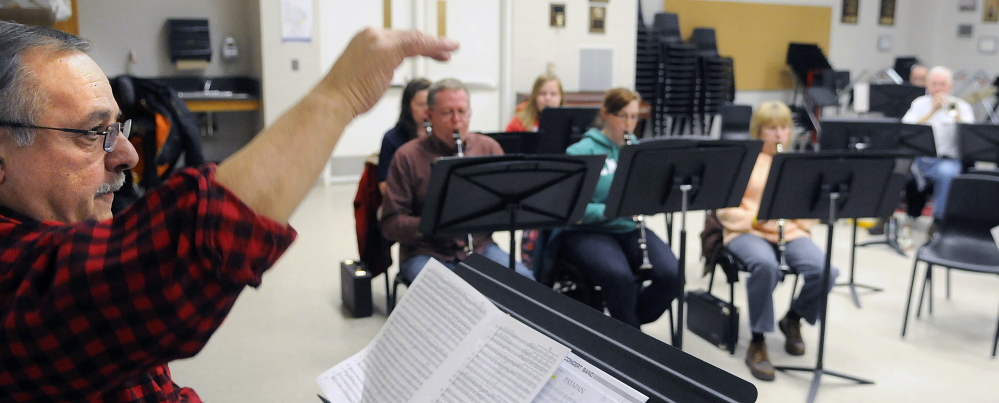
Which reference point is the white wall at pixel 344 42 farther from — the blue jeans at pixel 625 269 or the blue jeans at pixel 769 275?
the blue jeans at pixel 769 275

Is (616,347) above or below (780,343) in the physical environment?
above

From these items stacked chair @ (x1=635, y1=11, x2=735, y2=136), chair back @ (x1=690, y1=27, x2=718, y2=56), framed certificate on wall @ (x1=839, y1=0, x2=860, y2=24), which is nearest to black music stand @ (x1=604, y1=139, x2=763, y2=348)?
stacked chair @ (x1=635, y1=11, x2=735, y2=136)

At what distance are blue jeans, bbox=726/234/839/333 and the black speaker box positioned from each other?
1.79 meters

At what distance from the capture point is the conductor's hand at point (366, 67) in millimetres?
695

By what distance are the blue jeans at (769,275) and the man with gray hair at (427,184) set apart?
993 mm

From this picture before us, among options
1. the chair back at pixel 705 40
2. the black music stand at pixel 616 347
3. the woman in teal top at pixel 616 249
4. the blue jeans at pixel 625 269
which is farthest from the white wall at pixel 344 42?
the black music stand at pixel 616 347

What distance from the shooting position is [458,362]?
3.17 ft

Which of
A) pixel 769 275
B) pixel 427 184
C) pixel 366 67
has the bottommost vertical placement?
pixel 769 275

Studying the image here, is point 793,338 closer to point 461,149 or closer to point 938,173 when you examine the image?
point 461,149

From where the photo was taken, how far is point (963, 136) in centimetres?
527

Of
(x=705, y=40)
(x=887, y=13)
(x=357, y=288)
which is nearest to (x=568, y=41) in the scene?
(x=705, y=40)

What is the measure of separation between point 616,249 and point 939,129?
4119mm

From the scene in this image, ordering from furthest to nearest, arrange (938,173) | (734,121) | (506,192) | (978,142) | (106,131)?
(734,121), (938,173), (978,142), (506,192), (106,131)

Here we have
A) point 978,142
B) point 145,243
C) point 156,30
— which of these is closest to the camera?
point 145,243
